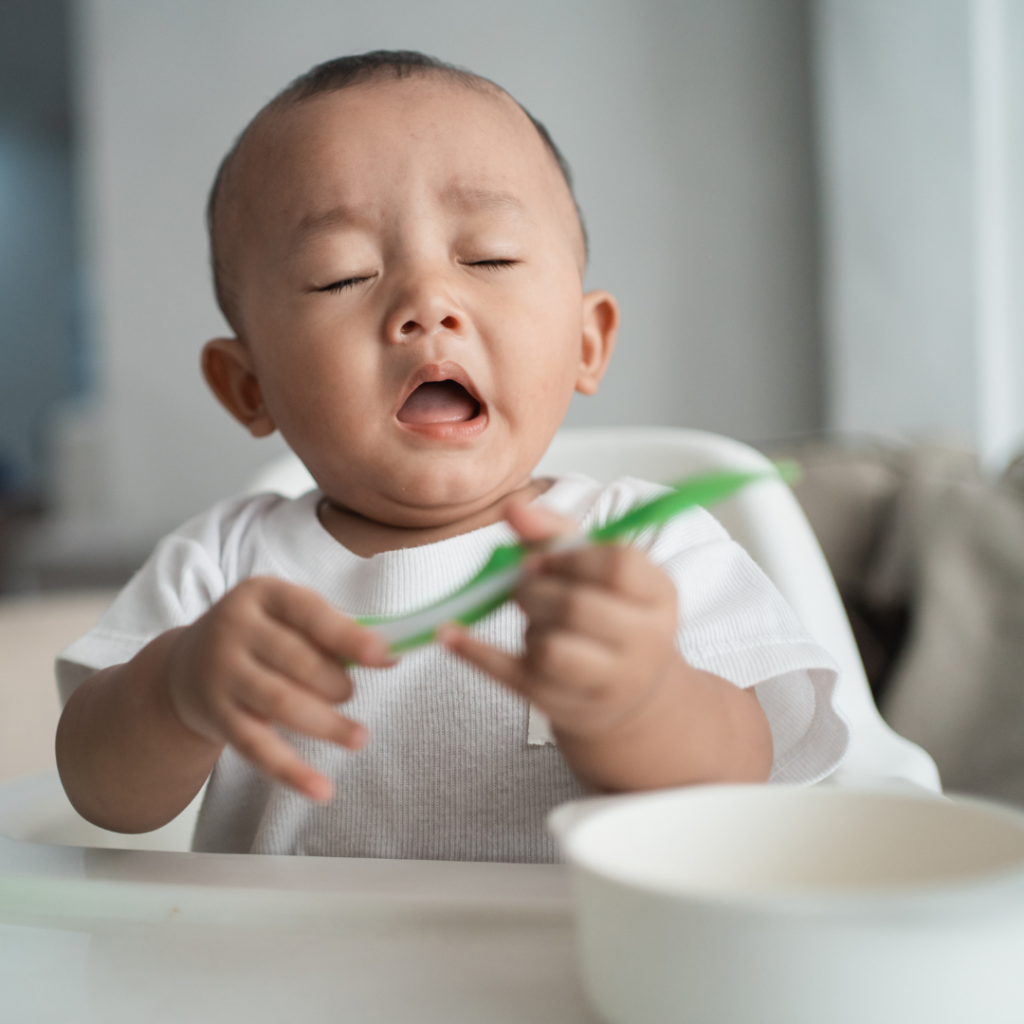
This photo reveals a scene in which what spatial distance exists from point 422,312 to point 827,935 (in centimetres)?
33

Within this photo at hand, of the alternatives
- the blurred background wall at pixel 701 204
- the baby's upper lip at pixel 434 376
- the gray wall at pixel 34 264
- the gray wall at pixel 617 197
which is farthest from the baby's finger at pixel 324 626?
the gray wall at pixel 34 264

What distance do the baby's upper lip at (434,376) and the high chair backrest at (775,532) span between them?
6.4 inches

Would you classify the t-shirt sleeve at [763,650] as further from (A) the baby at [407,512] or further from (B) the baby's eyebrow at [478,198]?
(B) the baby's eyebrow at [478,198]

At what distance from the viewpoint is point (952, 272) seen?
1781 mm

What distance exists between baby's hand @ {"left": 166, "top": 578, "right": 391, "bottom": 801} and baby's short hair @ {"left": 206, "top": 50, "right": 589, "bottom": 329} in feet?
0.98

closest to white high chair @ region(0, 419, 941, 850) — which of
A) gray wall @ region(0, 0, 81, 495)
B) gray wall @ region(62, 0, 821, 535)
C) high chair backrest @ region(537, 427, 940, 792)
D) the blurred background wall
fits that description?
high chair backrest @ region(537, 427, 940, 792)

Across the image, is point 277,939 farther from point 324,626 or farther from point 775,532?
→ point 775,532

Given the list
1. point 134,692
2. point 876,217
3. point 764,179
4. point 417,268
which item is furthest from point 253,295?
point 764,179

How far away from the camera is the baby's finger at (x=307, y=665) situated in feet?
0.97

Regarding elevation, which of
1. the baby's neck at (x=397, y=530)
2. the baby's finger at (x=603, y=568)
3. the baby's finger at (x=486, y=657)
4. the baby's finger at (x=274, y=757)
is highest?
the baby's finger at (x=603, y=568)

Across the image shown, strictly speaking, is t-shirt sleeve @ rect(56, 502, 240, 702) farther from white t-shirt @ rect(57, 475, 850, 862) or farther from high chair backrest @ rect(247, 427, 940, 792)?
high chair backrest @ rect(247, 427, 940, 792)

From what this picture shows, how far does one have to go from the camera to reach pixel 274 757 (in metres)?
0.29

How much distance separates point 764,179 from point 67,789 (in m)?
2.03

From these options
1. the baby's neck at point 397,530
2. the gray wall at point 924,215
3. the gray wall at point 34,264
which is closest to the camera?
the baby's neck at point 397,530
